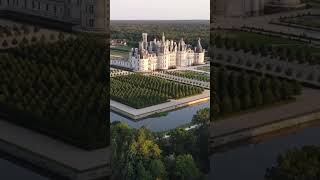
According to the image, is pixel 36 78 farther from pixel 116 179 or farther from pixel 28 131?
pixel 116 179

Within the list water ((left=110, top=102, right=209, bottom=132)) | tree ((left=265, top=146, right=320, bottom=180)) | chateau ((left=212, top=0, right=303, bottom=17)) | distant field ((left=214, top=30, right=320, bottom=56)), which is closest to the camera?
tree ((left=265, top=146, right=320, bottom=180))

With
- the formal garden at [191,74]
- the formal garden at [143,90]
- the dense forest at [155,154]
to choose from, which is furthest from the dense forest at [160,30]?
the dense forest at [155,154]

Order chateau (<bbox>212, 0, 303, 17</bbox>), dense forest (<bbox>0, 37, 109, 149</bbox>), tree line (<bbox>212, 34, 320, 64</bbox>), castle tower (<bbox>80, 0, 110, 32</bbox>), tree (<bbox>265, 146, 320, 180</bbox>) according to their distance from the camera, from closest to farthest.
Result: tree (<bbox>265, 146, 320, 180</bbox>) < castle tower (<bbox>80, 0, 110, 32</bbox>) < dense forest (<bbox>0, 37, 109, 149</bbox>) < chateau (<bbox>212, 0, 303, 17</bbox>) < tree line (<bbox>212, 34, 320, 64</bbox>)

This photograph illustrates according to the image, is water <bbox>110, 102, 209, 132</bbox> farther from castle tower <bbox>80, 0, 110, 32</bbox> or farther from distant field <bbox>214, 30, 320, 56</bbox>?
distant field <bbox>214, 30, 320, 56</bbox>

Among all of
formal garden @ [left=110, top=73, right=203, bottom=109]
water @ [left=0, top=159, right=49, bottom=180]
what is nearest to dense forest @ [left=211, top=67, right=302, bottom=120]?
formal garden @ [left=110, top=73, right=203, bottom=109]

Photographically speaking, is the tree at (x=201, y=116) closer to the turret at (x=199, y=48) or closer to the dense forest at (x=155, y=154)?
the dense forest at (x=155, y=154)

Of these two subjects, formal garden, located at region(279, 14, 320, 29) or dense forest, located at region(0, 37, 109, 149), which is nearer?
dense forest, located at region(0, 37, 109, 149)

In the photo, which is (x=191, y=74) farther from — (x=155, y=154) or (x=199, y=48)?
(x=155, y=154)

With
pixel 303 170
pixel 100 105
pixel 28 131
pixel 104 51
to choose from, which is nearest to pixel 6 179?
pixel 28 131
